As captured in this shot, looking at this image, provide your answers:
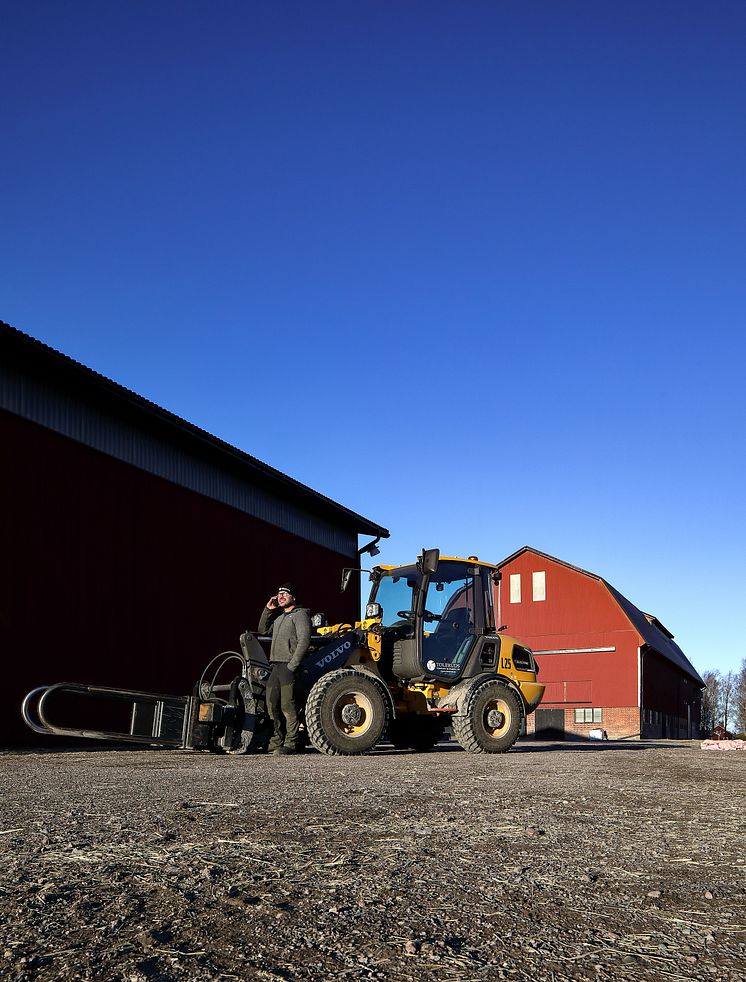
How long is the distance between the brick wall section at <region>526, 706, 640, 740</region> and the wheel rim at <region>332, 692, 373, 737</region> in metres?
29.1

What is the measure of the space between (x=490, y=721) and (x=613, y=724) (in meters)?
28.8

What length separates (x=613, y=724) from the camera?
3856cm

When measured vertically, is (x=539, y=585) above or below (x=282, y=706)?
above

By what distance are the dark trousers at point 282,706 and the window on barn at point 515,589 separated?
1316 inches

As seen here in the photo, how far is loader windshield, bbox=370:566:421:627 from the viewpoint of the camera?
12375mm

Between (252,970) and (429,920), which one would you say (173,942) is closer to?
(252,970)

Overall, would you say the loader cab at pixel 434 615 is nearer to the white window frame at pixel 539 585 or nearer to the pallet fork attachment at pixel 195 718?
the pallet fork attachment at pixel 195 718

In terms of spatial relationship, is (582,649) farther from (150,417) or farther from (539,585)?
(150,417)

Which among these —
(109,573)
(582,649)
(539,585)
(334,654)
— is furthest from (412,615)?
(539,585)

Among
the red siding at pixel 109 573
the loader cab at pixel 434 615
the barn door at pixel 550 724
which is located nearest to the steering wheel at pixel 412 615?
the loader cab at pixel 434 615

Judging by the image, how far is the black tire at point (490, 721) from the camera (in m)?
11.8

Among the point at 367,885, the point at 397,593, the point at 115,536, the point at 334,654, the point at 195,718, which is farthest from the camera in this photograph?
the point at 115,536

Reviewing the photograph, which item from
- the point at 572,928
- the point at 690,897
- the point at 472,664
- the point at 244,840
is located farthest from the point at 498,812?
the point at 472,664

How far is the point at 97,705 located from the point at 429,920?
14.5 m
